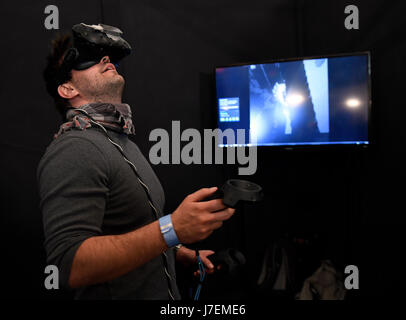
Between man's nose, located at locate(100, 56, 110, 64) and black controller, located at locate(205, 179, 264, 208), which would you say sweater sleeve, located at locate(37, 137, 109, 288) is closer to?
black controller, located at locate(205, 179, 264, 208)

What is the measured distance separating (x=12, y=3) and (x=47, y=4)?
9.3 inches

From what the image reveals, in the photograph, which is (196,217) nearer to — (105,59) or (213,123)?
(105,59)

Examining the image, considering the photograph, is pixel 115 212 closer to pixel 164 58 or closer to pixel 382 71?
pixel 164 58

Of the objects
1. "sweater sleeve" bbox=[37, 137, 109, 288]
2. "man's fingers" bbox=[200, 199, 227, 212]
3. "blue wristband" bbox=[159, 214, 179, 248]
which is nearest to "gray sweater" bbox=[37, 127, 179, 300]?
"sweater sleeve" bbox=[37, 137, 109, 288]

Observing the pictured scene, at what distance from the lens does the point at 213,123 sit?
9.09 ft

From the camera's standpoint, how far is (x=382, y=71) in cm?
230

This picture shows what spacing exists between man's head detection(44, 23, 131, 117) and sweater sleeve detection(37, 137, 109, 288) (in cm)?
40

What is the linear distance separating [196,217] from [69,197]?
0.39 m

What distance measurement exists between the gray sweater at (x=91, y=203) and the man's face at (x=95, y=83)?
0.25 m

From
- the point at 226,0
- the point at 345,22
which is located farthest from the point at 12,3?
the point at 345,22

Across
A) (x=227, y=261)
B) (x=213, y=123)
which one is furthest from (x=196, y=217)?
(x=213, y=123)

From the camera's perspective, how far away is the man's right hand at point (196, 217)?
2.78ft

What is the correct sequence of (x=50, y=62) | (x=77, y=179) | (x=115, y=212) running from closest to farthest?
(x=77, y=179)
(x=115, y=212)
(x=50, y=62)

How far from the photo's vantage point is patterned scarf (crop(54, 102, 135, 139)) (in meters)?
1.10
